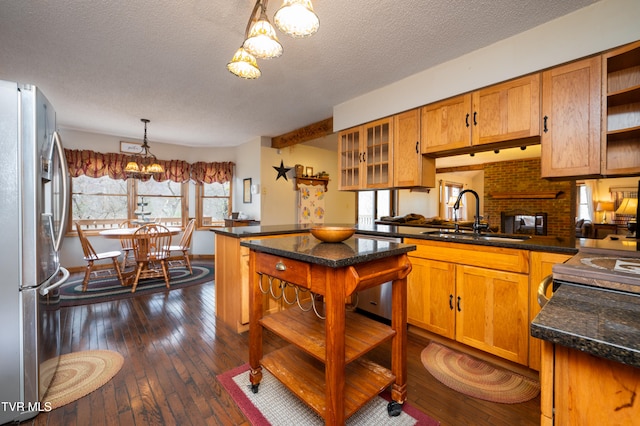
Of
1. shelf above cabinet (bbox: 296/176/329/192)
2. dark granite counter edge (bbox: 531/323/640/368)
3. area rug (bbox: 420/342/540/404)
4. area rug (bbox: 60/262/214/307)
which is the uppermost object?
shelf above cabinet (bbox: 296/176/329/192)

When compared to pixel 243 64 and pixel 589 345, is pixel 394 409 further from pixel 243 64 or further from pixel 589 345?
pixel 243 64

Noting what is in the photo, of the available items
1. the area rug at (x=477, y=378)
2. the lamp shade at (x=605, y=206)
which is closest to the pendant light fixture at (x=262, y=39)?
the area rug at (x=477, y=378)

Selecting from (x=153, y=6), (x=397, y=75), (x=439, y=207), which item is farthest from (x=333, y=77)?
(x=439, y=207)

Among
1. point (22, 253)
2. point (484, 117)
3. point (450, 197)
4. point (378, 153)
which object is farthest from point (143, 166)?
point (450, 197)

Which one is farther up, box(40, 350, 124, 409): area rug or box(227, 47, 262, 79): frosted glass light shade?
box(227, 47, 262, 79): frosted glass light shade

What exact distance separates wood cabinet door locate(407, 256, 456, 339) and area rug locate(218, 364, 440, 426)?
2.73 feet

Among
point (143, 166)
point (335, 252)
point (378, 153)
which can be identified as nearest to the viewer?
point (335, 252)

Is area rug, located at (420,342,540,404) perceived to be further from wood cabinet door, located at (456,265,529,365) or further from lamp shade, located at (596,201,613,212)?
lamp shade, located at (596,201,613,212)

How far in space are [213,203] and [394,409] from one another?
5548 millimetres

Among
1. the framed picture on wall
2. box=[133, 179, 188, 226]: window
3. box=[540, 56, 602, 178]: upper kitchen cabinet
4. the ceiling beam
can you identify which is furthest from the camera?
the framed picture on wall

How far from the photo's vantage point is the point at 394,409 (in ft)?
4.74

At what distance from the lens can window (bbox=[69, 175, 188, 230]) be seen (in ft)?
15.9

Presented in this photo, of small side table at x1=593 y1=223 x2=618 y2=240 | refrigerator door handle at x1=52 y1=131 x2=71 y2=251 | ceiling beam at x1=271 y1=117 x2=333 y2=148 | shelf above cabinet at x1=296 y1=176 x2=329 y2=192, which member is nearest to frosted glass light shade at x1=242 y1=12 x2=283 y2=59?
refrigerator door handle at x1=52 y1=131 x2=71 y2=251

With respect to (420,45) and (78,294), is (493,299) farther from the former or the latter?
(78,294)
